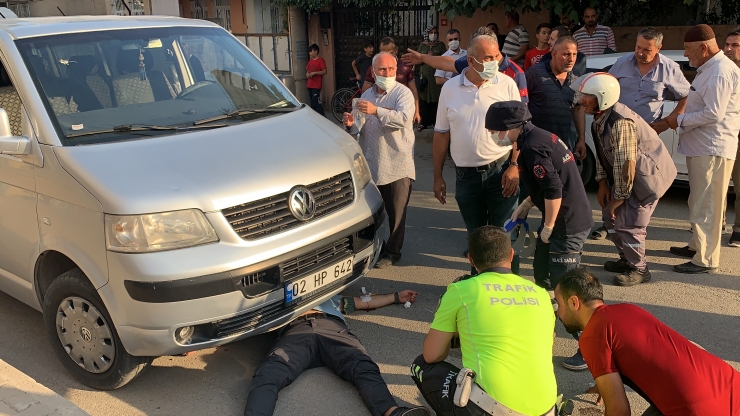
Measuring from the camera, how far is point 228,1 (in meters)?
17.6

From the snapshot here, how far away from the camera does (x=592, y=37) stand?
9.11 meters

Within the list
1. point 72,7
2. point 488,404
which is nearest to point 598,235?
point 488,404

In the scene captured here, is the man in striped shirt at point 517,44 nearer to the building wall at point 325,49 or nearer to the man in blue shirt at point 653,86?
the man in blue shirt at point 653,86

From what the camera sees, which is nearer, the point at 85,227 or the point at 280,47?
the point at 85,227

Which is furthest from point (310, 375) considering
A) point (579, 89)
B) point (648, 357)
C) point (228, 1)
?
point (228, 1)

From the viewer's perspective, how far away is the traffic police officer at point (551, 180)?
4117mm

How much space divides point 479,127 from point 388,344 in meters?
1.69

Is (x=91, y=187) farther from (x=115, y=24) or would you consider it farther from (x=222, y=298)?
(x=115, y=24)

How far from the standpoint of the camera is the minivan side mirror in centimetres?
362

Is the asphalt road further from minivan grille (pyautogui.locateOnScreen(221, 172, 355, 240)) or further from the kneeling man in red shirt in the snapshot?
minivan grille (pyautogui.locateOnScreen(221, 172, 355, 240))

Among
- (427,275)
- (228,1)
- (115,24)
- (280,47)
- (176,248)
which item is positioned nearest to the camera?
(176,248)

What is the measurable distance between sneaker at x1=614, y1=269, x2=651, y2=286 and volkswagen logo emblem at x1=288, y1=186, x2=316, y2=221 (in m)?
2.57

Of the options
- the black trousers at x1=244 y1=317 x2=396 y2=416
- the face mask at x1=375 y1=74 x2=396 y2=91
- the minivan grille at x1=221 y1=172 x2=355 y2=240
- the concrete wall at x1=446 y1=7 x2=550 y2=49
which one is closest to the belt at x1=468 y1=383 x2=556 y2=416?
the black trousers at x1=244 y1=317 x2=396 y2=416

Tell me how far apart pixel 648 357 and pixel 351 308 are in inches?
87.3
